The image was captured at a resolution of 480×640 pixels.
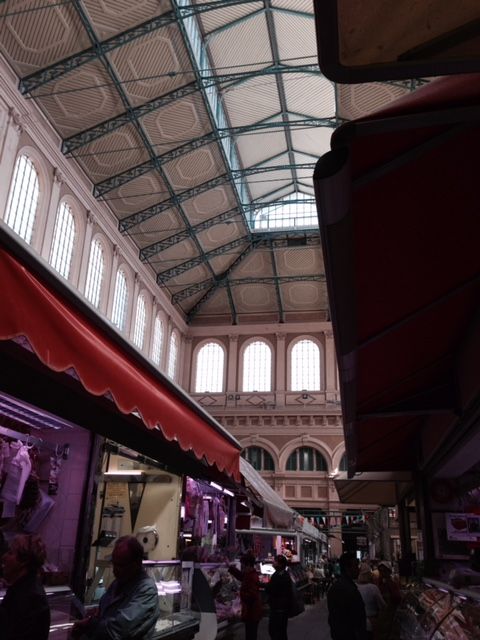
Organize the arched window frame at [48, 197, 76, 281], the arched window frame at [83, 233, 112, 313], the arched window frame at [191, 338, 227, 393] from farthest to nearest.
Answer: the arched window frame at [191, 338, 227, 393] → the arched window frame at [83, 233, 112, 313] → the arched window frame at [48, 197, 76, 281]

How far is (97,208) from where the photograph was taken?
2014cm

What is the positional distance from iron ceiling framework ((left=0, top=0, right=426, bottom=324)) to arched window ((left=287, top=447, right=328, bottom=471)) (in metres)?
8.09

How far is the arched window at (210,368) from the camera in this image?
29469mm

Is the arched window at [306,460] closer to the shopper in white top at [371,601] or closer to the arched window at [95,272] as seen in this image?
the arched window at [95,272]

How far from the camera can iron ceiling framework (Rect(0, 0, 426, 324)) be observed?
14930 millimetres

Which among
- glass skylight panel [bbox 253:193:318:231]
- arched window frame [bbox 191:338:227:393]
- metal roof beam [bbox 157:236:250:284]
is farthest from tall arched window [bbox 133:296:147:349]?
glass skylight panel [bbox 253:193:318:231]

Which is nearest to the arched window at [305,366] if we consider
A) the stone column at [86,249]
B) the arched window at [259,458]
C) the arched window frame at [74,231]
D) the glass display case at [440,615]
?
the arched window at [259,458]

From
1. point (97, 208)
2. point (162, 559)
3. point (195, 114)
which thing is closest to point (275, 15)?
point (195, 114)

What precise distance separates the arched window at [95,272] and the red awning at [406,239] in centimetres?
1684

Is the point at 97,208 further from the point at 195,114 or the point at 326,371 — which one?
the point at 326,371

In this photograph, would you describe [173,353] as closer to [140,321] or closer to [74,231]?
[140,321]

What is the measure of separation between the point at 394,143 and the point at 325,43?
0.46 m

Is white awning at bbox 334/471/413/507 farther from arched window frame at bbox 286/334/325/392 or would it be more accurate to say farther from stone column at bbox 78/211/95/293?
arched window frame at bbox 286/334/325/392

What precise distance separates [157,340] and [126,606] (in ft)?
79.7
